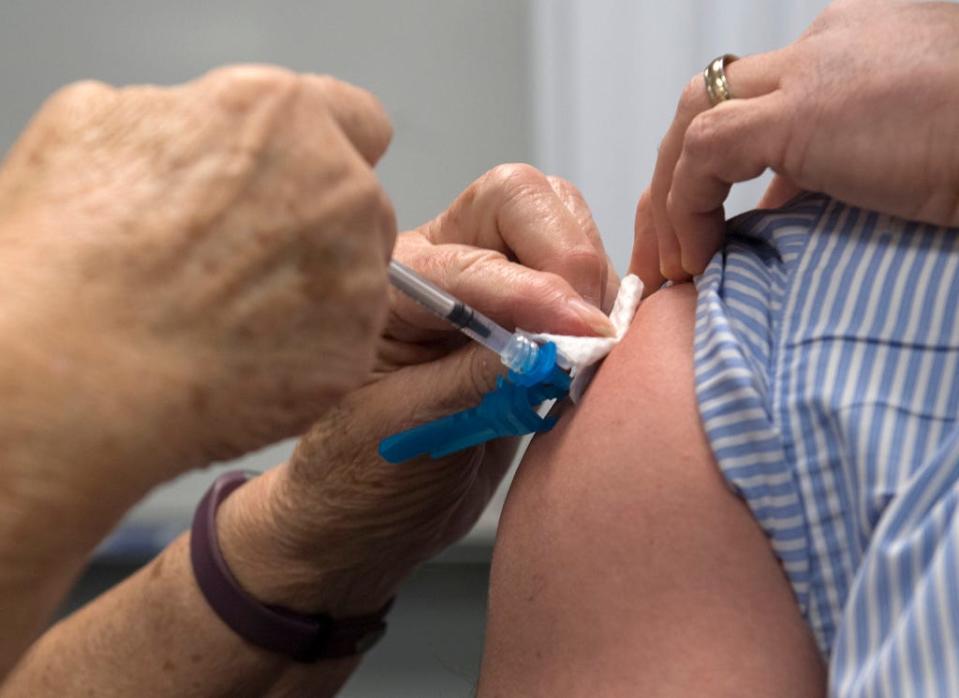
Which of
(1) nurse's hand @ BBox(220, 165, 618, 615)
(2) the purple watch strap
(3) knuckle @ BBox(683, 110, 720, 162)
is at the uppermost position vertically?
A: (3) knuckle @ BBox(683, 110, 720, 162)

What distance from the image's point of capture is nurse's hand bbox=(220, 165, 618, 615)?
→ 2.44ft

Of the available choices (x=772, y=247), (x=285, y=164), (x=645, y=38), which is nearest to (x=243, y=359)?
(x=285, y=164)

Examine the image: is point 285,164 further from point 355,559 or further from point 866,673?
point 355,559

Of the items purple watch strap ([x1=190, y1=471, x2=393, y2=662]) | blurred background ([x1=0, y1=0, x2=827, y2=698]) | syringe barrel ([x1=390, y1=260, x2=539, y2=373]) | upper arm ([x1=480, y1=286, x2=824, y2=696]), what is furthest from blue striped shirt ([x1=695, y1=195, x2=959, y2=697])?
blurred background ([x1=0, y1=0, x2=827, y2=698])

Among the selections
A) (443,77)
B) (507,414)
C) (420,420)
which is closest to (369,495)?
(420,420)

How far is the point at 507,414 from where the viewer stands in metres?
0.68

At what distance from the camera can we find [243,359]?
19.8 inches

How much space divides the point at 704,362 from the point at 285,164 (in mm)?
289

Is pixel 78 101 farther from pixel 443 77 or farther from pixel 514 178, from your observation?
pixel 443 77

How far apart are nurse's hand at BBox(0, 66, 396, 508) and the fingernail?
194 millimetres

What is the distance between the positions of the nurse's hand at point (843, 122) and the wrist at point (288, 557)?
438 millimetres

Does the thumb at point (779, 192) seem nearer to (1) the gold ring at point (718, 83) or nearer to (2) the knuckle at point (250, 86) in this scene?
(1) the gold ring at point (718, 83)

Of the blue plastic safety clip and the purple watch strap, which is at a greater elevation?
the blue plastic safety clip

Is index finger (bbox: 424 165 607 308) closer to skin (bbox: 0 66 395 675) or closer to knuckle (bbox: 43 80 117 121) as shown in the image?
skin (bbox: 0 66 395 675)
